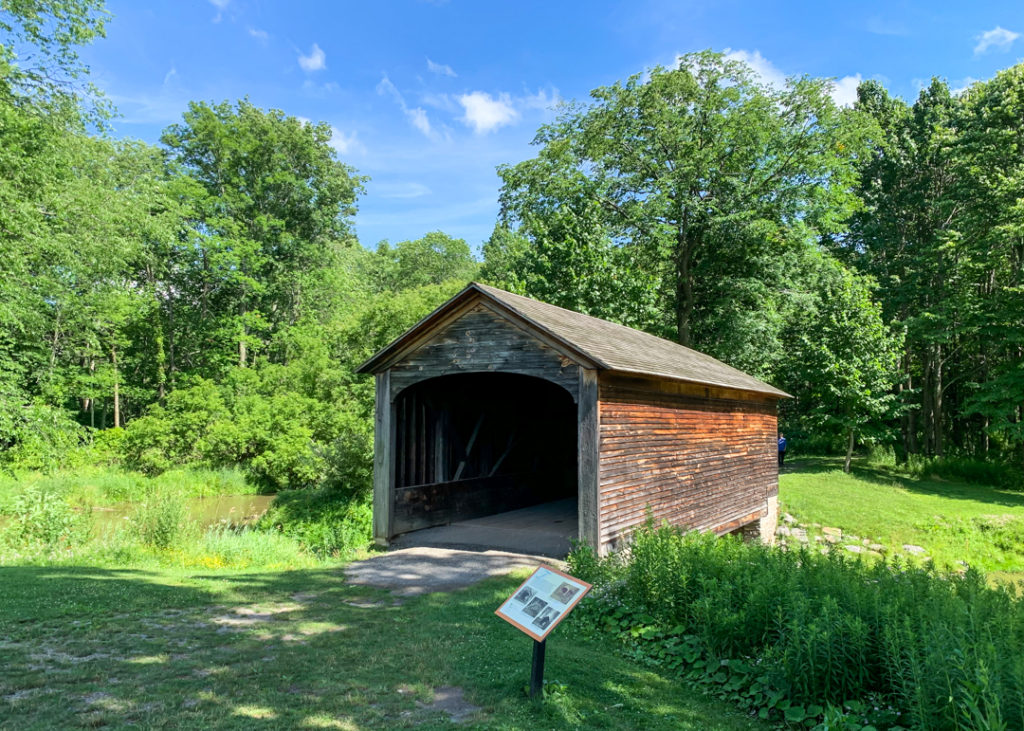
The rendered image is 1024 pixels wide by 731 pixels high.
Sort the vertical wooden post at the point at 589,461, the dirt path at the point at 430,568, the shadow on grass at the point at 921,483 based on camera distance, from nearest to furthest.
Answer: the dirt path at the point at 430,568 → the vertical wooden post at the point at 589,461 → the shadow on grass at the point at 921,483

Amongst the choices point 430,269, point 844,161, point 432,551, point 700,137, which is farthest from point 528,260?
point 430,269

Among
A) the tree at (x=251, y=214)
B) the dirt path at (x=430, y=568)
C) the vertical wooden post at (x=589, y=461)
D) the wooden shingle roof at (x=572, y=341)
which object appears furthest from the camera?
the tree at (x=251, y=214)

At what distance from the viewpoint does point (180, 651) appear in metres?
4.71

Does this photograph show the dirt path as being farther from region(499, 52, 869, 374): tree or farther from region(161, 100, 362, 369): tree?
region(161, 100, 362, 369): tree

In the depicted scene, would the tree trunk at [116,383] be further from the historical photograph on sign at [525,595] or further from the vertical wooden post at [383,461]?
the historical photograph on sign at [525,595]

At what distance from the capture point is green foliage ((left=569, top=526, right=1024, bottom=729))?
11.7 ft

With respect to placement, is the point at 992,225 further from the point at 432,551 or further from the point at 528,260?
the point at 432,551

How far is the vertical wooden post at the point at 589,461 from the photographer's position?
8.45m

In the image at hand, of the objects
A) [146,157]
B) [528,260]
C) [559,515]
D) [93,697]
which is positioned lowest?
[559,515]

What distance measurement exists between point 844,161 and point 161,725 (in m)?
26.5

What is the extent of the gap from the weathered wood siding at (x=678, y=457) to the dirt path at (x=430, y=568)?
57.3 inches

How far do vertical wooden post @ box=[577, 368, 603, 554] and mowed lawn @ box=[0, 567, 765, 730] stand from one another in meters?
2.10

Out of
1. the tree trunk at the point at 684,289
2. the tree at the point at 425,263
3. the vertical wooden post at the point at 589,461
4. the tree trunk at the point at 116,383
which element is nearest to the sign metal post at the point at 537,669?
the vertical wooden post at the point at 589,461

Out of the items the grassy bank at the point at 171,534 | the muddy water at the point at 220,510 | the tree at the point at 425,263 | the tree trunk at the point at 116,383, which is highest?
the tree at the point at 425,263
